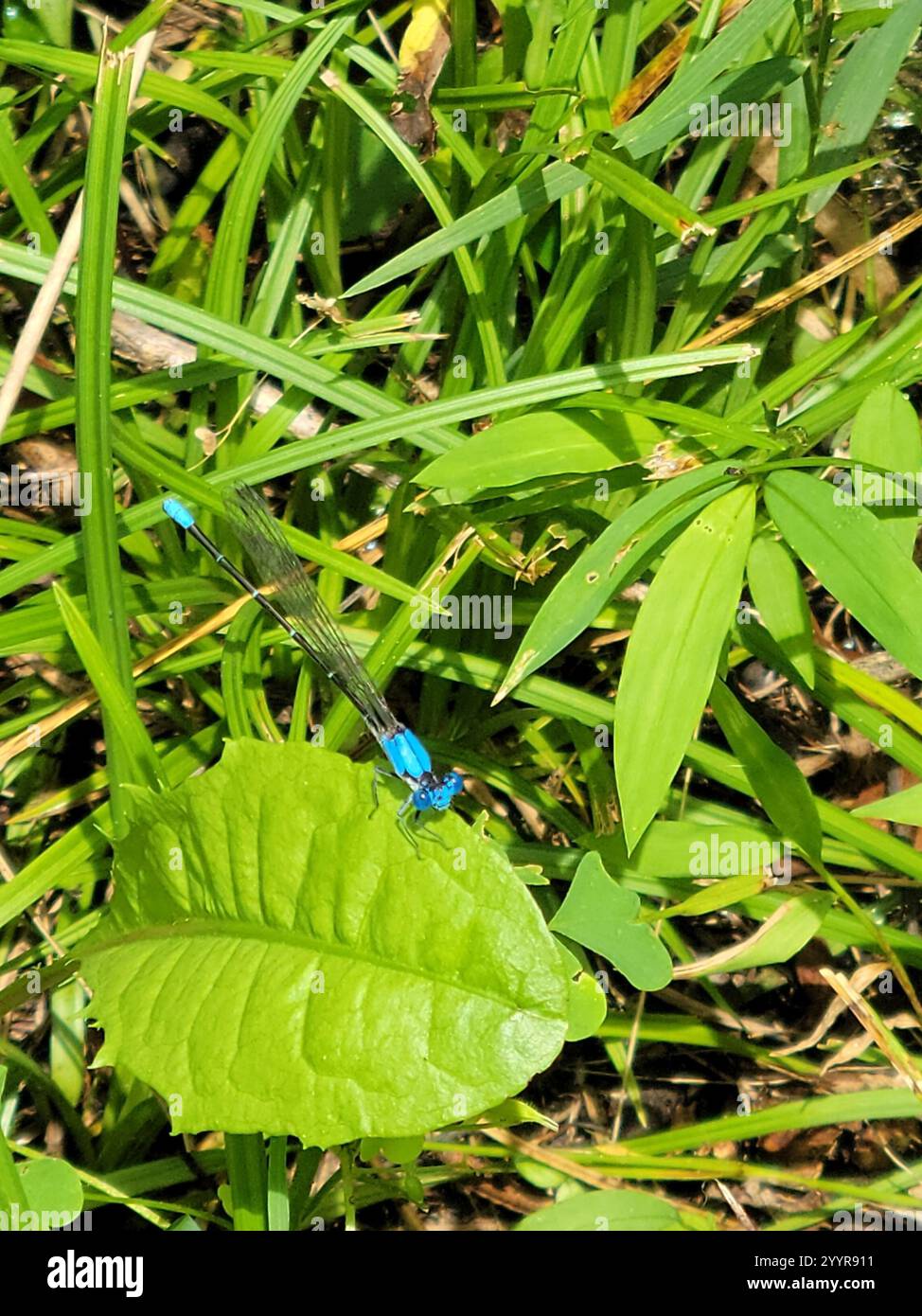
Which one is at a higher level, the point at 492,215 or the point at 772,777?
the point at 492,215

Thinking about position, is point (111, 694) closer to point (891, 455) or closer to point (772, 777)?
point (772, 777)

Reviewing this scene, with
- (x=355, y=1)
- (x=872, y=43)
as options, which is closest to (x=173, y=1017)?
(x=355, y=1)

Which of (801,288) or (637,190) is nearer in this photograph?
(637,190)

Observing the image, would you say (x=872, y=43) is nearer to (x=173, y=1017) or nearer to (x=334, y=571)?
(x=334, y=571)

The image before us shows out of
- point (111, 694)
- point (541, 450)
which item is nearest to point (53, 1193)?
point (111, 694)

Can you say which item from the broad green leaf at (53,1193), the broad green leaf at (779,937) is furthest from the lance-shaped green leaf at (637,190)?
the broad green leaf at (53,1193)

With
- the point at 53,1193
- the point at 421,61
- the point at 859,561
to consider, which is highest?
the point at 421,61

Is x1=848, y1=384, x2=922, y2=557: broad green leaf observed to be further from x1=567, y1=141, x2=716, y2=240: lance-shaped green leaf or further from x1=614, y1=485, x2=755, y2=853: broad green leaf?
x1=567, y1=141, x2=716, y2=240: lance-shaped green leaf
